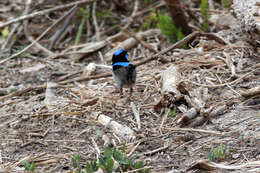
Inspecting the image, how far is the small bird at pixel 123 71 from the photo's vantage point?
4.06 m

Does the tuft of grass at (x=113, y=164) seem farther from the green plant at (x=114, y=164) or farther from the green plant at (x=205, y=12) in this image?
the green plant at (x=205, y=12)

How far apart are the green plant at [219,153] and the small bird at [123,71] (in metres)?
1.51

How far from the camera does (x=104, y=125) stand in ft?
11.7

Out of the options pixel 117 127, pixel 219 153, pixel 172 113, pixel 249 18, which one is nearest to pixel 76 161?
pixel 117 127

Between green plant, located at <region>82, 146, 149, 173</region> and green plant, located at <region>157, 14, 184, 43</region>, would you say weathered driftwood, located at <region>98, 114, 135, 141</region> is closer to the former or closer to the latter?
green plant, located at <region>82, 146, 149, 173</region>

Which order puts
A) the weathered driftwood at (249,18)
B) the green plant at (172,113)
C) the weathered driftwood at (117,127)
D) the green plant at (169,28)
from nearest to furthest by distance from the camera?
the weathered driftwood at (117,127) < the green plant at (172,113) < the weathered driftwood at (249,18) < the green plant at (169,28)

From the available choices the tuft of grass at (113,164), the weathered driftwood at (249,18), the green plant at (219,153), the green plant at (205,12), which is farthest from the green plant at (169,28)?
the tuft of grass at (113,164)

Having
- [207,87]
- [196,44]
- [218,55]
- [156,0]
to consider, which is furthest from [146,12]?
[207,87]

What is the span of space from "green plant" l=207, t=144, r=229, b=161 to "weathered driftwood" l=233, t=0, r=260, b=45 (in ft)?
5.46

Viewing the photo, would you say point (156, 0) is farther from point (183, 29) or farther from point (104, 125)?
point (104, 125)

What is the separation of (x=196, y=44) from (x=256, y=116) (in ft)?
6.87

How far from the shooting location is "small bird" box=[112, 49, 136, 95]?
4.06m

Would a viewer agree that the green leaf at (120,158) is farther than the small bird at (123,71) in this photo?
No

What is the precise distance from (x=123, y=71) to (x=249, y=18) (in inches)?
52.7
